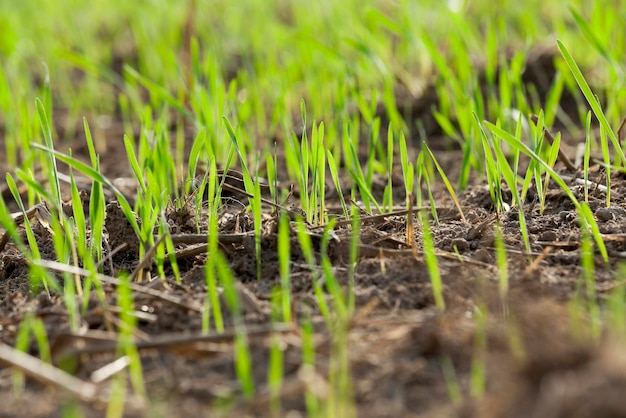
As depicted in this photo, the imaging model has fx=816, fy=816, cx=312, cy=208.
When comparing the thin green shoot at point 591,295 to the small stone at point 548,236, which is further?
the small stone at point 548,236

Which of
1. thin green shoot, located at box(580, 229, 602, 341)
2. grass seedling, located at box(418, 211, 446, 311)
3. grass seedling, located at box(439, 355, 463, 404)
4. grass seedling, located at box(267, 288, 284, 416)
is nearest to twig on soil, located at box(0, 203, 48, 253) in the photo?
grass seedling, located at box(267, 288, 284, 416)

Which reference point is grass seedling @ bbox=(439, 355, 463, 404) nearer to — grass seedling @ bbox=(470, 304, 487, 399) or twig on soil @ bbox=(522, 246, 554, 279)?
grass seedling @ bbox=(470, 304, 487, 399)

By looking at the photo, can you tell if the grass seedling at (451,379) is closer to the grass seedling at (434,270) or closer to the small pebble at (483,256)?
the grass seedling at (434,270)

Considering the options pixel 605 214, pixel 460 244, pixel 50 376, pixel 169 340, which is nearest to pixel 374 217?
pixel 460 244

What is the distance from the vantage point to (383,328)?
1283mm

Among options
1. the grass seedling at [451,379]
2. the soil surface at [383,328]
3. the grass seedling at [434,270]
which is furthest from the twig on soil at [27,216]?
the grass seedling at [451,379]

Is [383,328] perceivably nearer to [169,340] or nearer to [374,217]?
[169,340]

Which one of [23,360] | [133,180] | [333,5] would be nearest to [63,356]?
[23,360]

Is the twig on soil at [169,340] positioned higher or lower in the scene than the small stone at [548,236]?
lower

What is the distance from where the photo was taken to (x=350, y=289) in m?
1.32

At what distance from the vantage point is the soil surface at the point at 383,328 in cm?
103

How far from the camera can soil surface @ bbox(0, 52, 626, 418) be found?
1.03 meters

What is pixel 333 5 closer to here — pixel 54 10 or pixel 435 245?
pixel 54 10

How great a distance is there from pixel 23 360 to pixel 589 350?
2.55 ft
